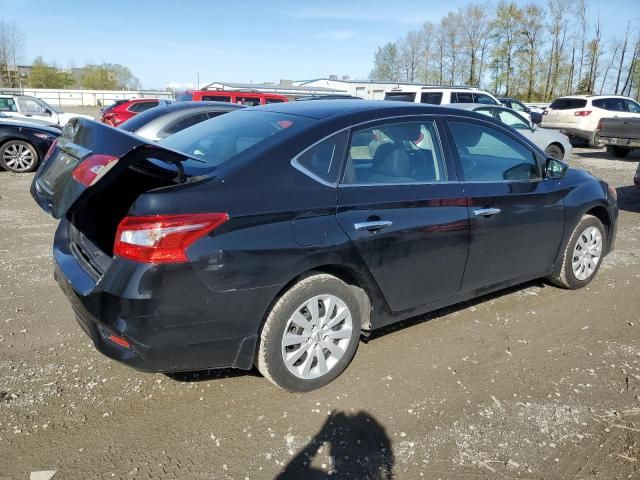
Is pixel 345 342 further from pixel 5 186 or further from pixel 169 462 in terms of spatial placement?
pixel 5 186

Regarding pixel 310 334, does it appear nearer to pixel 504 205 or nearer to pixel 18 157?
pixel 504 205

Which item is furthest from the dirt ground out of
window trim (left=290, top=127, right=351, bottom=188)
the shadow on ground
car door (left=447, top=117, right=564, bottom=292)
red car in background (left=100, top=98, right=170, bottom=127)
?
red car in background (left=100, top=98, right=170, bottom=127)

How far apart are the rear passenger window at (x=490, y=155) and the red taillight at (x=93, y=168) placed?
7.60ft

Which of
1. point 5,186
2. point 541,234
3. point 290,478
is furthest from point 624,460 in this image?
point 5,186

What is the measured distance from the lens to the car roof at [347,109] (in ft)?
10.8

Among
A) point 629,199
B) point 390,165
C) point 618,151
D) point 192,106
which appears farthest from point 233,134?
point 618,151

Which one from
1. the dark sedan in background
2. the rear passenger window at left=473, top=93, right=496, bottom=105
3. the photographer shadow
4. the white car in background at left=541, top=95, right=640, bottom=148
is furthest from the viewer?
the white car in background at left=541, top=95, right=640, bottom=148

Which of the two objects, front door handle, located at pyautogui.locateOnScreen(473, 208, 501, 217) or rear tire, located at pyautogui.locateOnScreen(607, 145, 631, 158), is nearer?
front door handle, located at pyautogui.locateOnScreen(473, 208, 501, 217)

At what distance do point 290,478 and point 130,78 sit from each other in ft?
321

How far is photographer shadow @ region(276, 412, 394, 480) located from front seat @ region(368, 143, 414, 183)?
143 centimetres

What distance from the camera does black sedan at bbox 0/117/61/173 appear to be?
34.9ft

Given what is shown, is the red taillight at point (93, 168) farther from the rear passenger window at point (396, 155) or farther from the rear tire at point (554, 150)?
the rear tire at point (554, 150)

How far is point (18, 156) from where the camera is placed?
1083cm

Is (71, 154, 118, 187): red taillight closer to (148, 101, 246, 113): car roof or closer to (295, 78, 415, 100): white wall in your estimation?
(148, 101, 246, 113): car roof
